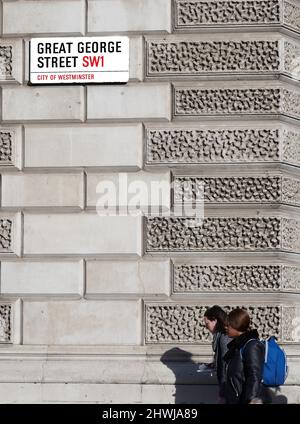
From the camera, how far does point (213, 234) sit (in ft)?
39.8

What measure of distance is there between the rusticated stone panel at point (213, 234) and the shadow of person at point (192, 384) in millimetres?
1119

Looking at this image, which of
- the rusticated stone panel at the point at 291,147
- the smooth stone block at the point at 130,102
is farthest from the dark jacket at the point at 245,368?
the smooth stone block at the point at 130,102

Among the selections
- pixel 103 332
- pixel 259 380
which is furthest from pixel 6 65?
pixel 259 380

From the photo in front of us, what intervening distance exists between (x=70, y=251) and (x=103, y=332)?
84cm

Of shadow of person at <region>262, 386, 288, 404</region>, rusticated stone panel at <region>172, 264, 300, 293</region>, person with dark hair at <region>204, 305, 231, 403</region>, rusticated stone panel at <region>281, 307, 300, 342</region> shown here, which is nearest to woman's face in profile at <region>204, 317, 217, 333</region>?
person with dark hair at <region>204, 305, 231, 403</region>

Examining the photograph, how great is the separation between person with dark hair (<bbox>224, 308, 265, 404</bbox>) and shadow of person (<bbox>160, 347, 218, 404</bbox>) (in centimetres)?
124

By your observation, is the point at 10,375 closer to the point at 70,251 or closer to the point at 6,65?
the point at 70,251

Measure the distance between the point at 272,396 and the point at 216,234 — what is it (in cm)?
164

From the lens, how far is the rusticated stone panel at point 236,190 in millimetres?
12125

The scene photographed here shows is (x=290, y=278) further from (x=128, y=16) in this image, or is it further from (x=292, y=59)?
(x=128, y=16)

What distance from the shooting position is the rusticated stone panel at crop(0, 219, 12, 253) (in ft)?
40.3

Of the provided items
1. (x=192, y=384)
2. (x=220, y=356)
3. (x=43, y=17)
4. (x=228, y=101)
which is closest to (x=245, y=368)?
(x=220, y=356)

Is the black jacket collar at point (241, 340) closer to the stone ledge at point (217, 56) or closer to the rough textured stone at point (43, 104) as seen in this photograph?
the stone ledge at point (217, 56)
